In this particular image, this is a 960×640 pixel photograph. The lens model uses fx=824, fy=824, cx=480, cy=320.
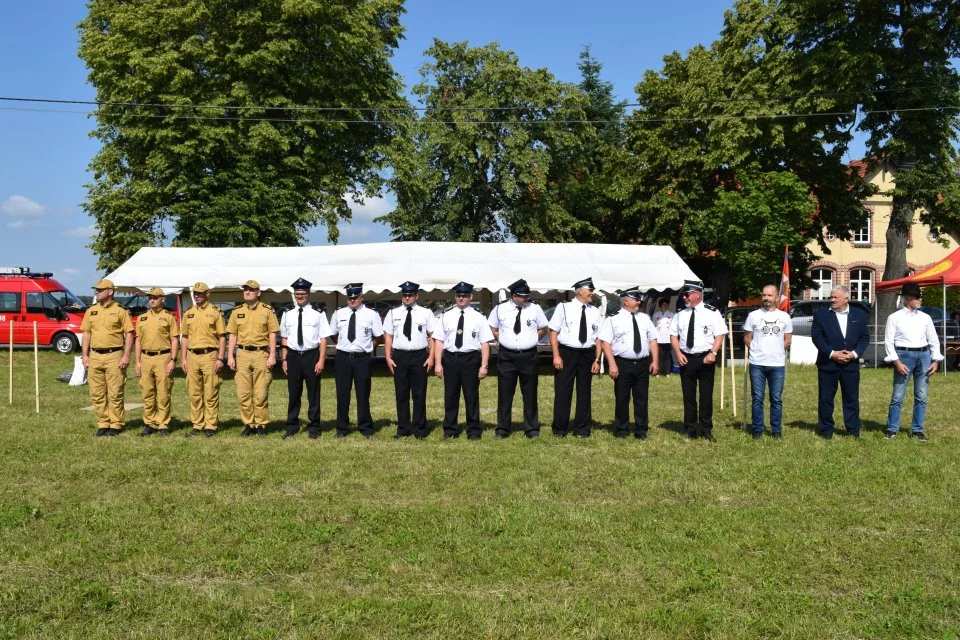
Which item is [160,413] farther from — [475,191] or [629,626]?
[475,191]

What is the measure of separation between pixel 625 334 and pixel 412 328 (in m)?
2.56

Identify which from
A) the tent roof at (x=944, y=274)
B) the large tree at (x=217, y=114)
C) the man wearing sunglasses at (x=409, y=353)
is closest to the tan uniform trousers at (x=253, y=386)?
the man wearing sunglasses at (x=409, y=353)

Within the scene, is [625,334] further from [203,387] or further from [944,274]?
[944,274]

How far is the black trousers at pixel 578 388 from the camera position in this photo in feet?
32.6

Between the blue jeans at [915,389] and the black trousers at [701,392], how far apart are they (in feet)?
7.39

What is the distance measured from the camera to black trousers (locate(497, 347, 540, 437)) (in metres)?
9.89

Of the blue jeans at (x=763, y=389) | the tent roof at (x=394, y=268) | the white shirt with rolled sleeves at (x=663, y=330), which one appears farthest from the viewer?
the tent roof at (x=394, y=268)

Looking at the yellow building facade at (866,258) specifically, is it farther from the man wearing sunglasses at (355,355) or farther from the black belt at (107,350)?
the black belt at (107,350)

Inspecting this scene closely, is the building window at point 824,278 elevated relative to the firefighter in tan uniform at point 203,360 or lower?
elevated

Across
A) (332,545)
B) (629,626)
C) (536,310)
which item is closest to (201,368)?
(536,310)

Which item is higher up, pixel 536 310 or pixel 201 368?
pixel 536 310

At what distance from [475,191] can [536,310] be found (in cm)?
2613

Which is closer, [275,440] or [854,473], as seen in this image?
[854,473]

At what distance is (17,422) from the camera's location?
36.7 ft
